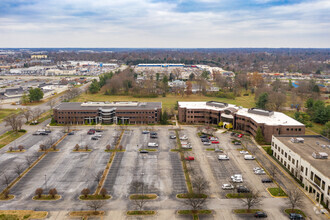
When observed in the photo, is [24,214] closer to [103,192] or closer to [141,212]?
[103,192]

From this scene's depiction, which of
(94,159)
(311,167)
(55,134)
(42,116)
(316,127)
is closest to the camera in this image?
(311,167)

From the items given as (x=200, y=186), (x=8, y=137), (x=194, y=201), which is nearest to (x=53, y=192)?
(x=194, y=201)

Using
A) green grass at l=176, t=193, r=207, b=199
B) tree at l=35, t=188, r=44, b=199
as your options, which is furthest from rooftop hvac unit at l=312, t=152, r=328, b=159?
tree at l=35, t=188, r=44, b=199

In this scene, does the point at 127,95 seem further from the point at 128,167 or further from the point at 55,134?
the point at 128,167

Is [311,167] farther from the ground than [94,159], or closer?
farther from the ground

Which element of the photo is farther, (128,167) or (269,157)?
(269,157)

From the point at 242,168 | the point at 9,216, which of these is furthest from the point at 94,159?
the point at 242,168

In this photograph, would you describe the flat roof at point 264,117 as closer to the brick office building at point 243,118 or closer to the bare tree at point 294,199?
the brick office building at point 243,118
